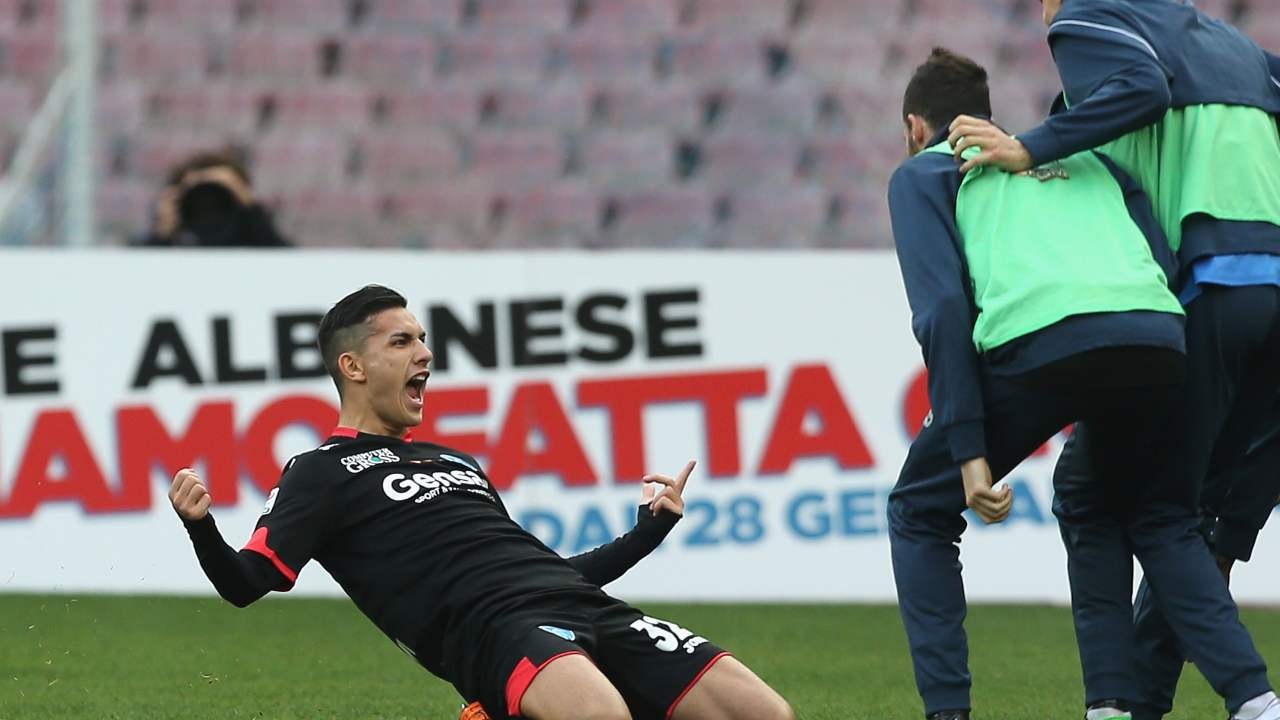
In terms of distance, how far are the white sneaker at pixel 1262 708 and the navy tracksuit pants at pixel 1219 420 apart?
18 mm

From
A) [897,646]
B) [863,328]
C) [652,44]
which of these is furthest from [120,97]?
[897,646]

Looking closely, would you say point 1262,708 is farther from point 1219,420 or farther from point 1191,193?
point 1191,193

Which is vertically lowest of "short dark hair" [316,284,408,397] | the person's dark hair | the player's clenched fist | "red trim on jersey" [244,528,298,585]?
"red trim on jersey" [244,528,298,585]

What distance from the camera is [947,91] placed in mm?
4453

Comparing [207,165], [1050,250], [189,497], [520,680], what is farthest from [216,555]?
[207,165]

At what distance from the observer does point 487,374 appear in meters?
8.22

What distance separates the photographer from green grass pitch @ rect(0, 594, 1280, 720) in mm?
5215

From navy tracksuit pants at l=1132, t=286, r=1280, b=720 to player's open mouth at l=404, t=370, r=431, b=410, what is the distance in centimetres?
158

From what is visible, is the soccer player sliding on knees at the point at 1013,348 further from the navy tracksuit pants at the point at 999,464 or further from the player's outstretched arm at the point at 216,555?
the player's outstretched arm at the point at 216,555

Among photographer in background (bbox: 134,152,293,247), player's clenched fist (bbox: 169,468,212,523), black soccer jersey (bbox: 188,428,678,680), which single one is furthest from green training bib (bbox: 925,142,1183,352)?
photographer in background (bbox: 134,152,293,247)

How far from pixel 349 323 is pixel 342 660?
2072mm

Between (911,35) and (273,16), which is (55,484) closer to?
(273,16)

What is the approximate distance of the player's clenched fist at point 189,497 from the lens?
371 cm

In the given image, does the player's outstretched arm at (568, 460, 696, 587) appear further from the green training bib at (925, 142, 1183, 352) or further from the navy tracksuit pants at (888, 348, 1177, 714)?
the green training bib at (925, 142, 1183, 352)
